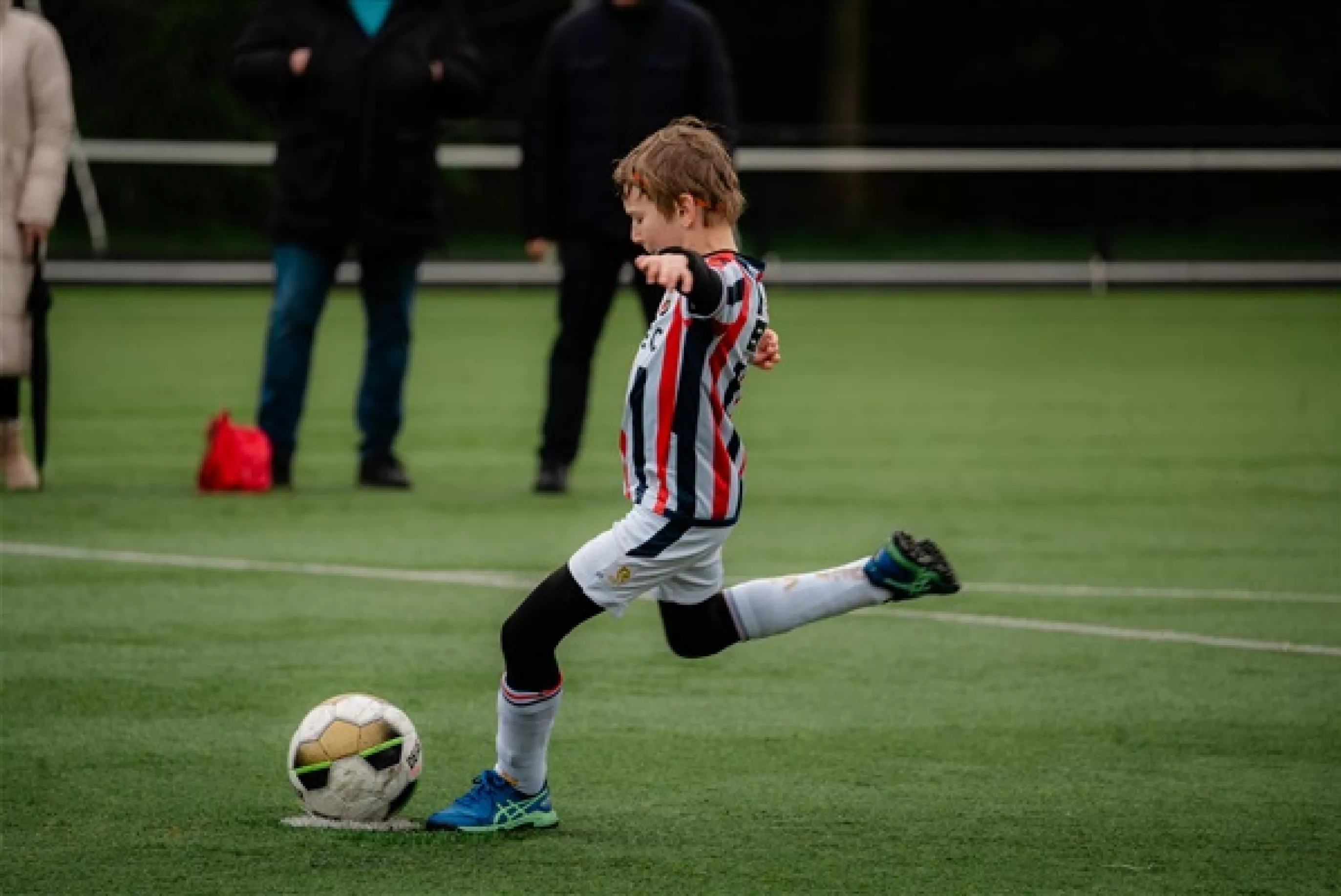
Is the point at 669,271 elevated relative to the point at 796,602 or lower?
elevated

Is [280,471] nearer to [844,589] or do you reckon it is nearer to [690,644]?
[690,644]

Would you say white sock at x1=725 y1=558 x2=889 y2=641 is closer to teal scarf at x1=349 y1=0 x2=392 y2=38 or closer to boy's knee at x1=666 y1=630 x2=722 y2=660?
boy's knee at x1=666 y1=630 x2=722 y2=660

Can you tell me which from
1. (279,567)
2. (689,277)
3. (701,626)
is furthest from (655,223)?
(279,567)

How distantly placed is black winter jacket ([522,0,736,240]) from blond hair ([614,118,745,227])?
18.0ft

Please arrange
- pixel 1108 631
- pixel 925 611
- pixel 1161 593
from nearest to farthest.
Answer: pixel 1108 631
pixel 925 611
pixel 1161 593

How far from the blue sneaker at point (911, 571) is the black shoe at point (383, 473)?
6.03 m

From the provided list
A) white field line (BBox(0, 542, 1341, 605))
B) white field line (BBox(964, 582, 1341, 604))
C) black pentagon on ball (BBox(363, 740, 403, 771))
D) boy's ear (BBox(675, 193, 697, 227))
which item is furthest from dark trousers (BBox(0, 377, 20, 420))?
boy's ear (BBox(675, 193, 697, 227))

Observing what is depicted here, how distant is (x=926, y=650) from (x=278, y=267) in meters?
4.69

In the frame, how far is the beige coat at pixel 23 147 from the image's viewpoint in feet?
35.9

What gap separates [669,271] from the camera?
5.25m

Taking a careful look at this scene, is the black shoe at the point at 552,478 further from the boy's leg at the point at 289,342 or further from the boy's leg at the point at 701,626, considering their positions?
the boy's leg at the point at 701,626

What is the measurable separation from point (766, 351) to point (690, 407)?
0.31 meters

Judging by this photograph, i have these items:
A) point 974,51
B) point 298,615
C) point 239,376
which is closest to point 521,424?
point 239,376

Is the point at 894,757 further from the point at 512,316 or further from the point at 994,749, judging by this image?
the point at 512,316
